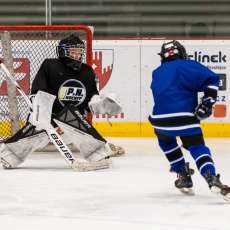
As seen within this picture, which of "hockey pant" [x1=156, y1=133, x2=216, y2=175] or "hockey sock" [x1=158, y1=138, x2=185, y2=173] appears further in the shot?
"hockey sock" [x1=158, y1=138, x2=185, y2=173]

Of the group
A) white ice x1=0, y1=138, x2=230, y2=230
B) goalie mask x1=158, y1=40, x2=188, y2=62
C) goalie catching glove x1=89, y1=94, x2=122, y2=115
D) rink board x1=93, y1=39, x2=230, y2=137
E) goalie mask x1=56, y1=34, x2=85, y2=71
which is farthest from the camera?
rink board x1=93, y1=39, x2=230, y2=137

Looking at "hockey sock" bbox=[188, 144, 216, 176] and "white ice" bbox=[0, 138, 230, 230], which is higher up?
"hockey sock" bbox=[188, 144, 216, 176]

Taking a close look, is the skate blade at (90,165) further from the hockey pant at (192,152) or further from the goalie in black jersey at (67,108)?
the hockey pant at (192,152)

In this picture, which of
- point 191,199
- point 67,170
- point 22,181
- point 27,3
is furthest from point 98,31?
point 191,199

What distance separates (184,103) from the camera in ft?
13.5

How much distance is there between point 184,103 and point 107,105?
4.11 ft

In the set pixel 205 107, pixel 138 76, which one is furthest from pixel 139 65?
pixel 205 107

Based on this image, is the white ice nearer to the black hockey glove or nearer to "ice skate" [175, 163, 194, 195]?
"ice skate" [175, 163, 194, 195]

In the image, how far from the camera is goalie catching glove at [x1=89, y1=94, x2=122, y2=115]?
526cm

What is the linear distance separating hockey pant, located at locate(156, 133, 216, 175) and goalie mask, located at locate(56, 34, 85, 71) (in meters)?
1.53

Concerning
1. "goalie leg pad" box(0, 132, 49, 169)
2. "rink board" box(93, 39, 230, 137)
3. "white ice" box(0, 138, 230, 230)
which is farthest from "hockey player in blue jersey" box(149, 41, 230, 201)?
"rink board" box(93, 39, 230, 137)

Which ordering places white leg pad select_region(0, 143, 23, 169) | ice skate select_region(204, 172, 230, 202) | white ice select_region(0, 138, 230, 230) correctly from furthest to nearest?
white leg pad select_region(0, 143, 23, 169)
ice skate select_region(204, 172, 230, 202)
white ice select_region(0, 138, 230, 230)

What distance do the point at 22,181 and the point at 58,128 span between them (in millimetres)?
693

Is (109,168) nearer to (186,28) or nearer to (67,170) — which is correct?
(67,170)
